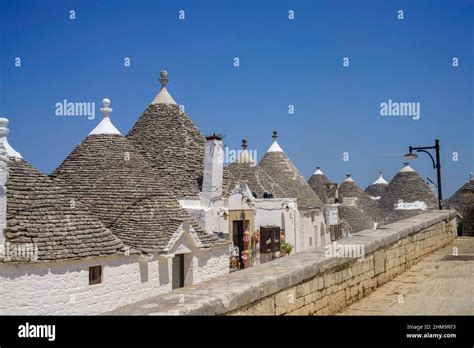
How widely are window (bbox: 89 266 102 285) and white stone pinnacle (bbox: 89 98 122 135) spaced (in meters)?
5.56

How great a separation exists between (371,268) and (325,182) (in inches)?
1199

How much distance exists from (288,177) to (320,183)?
8131mm

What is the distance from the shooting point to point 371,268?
7.31 meters

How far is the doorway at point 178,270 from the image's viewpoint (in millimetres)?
14906

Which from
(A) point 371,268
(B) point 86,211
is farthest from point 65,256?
(A) point 371,268

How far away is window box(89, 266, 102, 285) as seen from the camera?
1194 centimetres

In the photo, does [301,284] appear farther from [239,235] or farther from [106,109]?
[239,235]

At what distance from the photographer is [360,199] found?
37906 mm

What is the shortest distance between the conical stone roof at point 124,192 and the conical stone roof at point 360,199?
844 inches

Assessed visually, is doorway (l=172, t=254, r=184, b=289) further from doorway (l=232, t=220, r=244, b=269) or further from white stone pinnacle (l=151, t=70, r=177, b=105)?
white stone pinnacle (l=151, t=70, r=177, b=105)

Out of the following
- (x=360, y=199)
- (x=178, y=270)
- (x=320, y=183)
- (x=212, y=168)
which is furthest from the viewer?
(x=360, y=199)

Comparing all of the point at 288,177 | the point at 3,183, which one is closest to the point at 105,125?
the point at 3,183

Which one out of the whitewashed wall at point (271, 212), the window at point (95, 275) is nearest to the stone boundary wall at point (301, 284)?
the window at point (95, 275)
